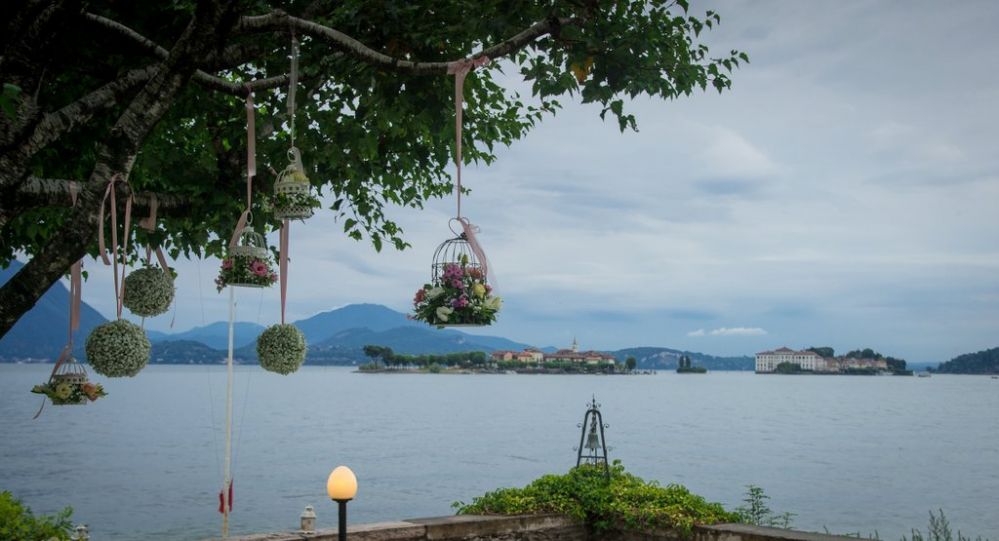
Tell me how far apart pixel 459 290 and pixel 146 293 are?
8.12ft

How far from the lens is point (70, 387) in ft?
23.8

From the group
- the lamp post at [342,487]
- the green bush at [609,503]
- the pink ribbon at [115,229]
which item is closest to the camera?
the lamp post at [342,487]

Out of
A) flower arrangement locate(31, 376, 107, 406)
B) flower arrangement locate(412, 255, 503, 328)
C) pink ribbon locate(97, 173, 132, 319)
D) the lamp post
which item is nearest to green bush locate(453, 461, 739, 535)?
flower arrangement locate(412, 255, 503, 328)

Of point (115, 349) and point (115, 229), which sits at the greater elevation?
point (115, 229)

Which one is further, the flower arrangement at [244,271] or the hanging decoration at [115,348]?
the flower arrangement at [244,271]

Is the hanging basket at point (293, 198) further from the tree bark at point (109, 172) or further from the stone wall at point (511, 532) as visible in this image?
the stone wall at point (511, 532)

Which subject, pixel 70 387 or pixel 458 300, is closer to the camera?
pixel 458 300

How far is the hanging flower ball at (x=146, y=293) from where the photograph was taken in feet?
23.9

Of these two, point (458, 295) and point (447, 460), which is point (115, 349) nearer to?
point (458, 295)

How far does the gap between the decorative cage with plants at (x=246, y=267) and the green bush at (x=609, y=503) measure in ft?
12.1

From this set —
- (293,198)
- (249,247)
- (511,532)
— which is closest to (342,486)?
(293,198)

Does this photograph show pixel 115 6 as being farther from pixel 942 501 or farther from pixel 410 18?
pixel 942 501

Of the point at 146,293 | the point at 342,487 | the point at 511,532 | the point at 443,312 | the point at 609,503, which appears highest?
the point at 146,293

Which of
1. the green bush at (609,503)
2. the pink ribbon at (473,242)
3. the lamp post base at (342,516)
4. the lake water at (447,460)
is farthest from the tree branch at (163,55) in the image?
the lake water at (447,460)
